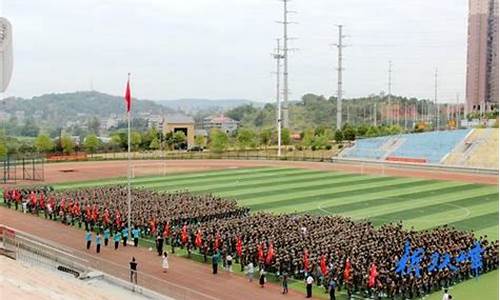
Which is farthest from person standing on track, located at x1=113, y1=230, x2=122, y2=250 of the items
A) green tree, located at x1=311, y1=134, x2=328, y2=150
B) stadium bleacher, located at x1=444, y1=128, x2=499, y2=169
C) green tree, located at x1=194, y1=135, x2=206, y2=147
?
green tree, located at x1=194, y1=135, x2=206, y2=147

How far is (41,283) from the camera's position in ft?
50.1

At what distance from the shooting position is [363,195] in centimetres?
3588

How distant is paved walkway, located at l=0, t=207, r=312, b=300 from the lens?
1673 centimetres

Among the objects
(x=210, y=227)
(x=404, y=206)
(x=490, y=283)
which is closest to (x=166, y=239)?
(x=210, y=227)

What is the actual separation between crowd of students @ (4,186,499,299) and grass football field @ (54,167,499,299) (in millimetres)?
1050

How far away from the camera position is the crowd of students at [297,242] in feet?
56.1

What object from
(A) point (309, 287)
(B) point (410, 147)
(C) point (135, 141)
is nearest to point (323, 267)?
(A) point (309, 287)

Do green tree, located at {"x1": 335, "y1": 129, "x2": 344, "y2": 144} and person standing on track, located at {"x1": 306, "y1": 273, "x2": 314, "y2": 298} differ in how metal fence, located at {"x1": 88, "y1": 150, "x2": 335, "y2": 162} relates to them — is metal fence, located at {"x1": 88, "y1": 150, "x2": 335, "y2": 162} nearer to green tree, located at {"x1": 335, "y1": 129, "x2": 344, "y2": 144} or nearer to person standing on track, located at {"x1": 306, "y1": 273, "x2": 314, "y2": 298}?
green tree, located at {"x1": 335, "y1": 129, "x2": 344, "y2": 144}

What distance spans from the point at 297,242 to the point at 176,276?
4.46 metres

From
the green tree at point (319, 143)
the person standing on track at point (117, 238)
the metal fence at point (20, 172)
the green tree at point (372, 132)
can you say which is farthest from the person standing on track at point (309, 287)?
the green tree at point (372, 132)

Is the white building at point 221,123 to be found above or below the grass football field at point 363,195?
above

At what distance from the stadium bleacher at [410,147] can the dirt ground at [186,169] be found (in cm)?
494

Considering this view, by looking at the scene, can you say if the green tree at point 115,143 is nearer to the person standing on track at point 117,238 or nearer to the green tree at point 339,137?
the green tree at point 339,137

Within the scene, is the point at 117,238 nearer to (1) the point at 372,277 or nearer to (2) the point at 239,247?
(2) the point at 239,247
